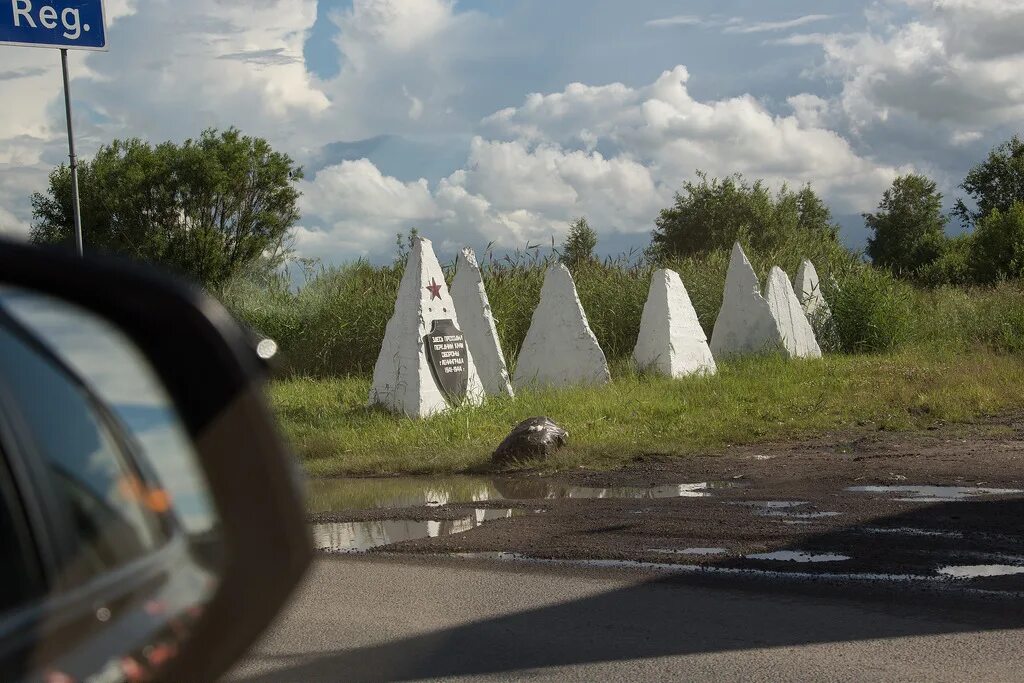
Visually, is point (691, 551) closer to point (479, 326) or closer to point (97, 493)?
point (97, 493)

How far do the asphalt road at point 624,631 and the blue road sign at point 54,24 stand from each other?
8651mm

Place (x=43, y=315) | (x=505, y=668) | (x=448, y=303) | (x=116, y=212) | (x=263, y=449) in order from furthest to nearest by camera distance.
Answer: (x=116, y=212), (x=448, y=303), (x=505, y=668), (x=43, y=315), (x=263, y=449)

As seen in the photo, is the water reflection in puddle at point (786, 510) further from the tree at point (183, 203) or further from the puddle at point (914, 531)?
the tree at point (183, 203)

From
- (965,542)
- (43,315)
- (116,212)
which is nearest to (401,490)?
(965,542)

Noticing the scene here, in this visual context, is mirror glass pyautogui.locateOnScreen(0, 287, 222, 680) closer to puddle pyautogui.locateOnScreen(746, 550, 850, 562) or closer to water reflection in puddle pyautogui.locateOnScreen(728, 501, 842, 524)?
puddle pyautogui.locateOnScreen(746, 550, 850, 562)

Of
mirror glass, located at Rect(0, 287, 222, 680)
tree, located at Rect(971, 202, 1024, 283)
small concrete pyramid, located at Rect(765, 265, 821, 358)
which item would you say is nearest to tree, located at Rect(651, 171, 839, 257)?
tree, located at Rect(971, 202, 1024, 283)

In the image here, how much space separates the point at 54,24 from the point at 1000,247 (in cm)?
3865

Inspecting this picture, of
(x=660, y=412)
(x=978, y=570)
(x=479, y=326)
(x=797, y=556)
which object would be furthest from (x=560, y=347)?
(x=978, y=570)

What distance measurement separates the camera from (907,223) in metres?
72.6

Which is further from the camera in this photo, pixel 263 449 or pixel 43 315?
pixel 43 315

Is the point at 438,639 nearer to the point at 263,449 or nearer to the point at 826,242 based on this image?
the point at 263,449

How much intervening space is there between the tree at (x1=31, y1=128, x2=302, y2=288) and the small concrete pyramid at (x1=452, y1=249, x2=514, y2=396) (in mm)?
23624

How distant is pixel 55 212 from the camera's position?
142ft

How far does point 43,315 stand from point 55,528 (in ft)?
0.86
